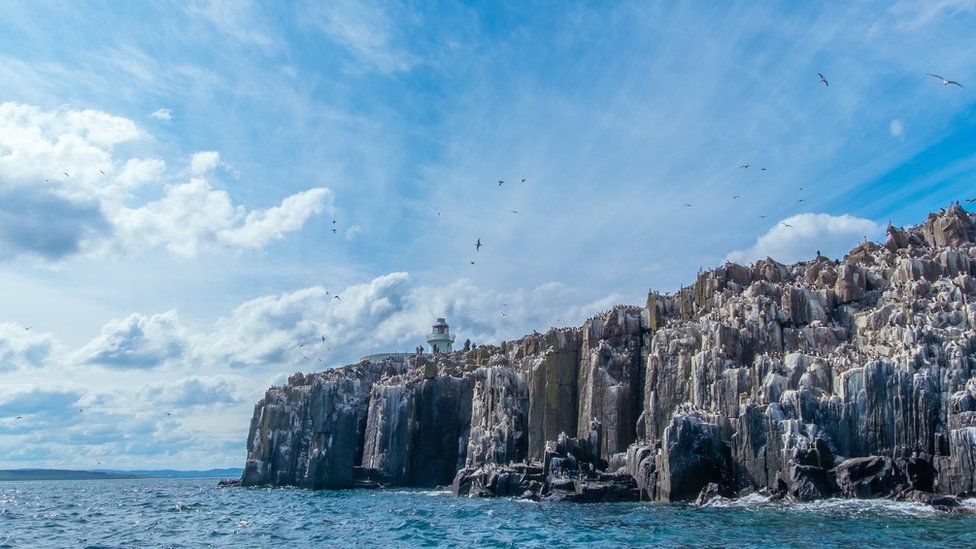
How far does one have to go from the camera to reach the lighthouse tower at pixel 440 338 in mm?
167375

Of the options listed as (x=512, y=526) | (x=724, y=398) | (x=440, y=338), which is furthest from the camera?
(x=440, y=338)

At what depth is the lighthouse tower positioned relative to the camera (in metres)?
167

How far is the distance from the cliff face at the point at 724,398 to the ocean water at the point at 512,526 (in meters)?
→ 4.81

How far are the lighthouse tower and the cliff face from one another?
49751 millimetres

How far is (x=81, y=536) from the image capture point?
178ft

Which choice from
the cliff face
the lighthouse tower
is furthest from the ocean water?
the lighthouse tower

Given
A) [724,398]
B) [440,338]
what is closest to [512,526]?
[724,398]

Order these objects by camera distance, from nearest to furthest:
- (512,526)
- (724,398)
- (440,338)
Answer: (512,526)
(724,398)
(440,338)

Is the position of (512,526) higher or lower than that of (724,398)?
lower

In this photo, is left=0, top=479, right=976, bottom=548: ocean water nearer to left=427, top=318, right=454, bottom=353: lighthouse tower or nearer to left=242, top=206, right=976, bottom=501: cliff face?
left=242, top=206, right=976, bottom=501: cliff face

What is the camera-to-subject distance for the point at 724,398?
225 feet

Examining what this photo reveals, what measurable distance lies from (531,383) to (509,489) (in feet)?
51.0

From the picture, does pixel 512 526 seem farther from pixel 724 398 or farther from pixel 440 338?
pixel 440 338

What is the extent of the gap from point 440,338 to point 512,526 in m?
116
